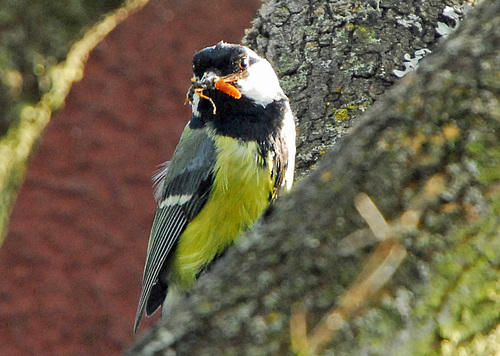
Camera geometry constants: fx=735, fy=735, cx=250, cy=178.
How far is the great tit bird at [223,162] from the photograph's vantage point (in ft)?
6.44

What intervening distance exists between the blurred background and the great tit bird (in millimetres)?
2040

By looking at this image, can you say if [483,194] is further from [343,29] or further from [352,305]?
[343,29]

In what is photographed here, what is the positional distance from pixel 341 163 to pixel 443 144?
12 cm

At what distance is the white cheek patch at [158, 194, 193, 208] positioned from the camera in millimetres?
2089

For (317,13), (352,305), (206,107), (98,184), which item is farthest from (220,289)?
(98,184)

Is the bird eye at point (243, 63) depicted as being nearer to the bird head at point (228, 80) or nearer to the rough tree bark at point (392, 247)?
the bird head at point (228, 80)

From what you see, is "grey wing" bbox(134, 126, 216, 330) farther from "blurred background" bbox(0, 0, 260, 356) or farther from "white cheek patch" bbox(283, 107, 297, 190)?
"blurred background" bbox(0, 0, 260, 356)

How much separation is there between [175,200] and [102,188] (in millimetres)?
2172

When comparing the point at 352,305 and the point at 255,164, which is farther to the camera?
the point at 255,164

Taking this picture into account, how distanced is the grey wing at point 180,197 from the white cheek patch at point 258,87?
0.17 metres

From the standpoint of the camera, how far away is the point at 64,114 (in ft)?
14.0

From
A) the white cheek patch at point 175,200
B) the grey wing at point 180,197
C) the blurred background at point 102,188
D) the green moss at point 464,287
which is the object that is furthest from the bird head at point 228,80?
the blurred background at point 102,188

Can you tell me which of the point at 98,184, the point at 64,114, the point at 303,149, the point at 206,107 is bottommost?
the point at 98,184

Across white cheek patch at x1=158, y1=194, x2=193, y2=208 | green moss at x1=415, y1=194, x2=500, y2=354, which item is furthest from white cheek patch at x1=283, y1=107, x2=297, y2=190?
green moss at x1=415, y1=194, x2=500, y2=354
